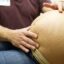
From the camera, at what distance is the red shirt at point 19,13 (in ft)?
4.62

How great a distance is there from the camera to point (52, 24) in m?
1.07

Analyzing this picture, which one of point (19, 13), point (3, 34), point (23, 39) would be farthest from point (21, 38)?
point (19, 13)

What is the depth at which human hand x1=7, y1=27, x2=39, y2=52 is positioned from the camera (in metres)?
1.10

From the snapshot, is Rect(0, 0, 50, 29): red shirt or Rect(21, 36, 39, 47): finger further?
Rect(0, 0, 50, 29): red shirt

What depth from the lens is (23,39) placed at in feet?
3.75

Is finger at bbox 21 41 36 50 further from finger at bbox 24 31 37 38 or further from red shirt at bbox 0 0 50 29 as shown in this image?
red shirt at bbox 0 0 50 29

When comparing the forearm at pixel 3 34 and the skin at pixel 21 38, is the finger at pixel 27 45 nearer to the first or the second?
the skin at pixel 21 38

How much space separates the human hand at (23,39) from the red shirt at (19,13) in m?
0.23

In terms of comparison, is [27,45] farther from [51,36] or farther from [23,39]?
[51,36]

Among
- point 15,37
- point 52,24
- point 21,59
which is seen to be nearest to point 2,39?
point 15,37

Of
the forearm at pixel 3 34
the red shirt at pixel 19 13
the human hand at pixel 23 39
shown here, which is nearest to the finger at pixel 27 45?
the human hand at pixel 23 39

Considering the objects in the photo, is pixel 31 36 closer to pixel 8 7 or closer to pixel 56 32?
pixel 56 32

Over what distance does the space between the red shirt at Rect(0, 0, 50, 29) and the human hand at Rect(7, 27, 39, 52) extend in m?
0.23

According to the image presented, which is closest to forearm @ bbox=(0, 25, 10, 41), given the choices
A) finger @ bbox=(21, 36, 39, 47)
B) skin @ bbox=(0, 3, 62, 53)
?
skin @ bbox=(0, 3, 62, 53)
